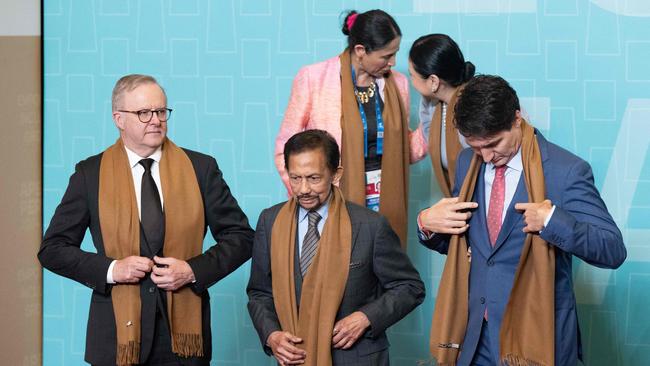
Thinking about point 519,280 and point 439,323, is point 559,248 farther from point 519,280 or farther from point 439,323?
point 439,323

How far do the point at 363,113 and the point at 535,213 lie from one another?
4.90 feet

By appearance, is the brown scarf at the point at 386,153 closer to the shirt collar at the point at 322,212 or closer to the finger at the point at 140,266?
the shirt collar at the point at 322,212

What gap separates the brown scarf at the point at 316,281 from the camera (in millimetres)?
3061

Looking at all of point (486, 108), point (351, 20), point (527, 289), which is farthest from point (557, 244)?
point (351, 20)

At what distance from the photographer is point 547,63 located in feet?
15.8

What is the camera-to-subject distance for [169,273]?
10.4 ft

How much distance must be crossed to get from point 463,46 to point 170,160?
2.05 metres

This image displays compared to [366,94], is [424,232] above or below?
below

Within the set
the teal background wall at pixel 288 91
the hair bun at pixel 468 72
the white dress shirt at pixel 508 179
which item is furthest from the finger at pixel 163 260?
the teal background wall at pixel 288 91

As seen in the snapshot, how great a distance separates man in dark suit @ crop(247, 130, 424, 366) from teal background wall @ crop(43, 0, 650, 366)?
185 cm

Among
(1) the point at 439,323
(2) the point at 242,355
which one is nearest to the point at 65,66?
(2) the point at 242,355

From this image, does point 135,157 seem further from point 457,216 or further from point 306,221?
point 457,216

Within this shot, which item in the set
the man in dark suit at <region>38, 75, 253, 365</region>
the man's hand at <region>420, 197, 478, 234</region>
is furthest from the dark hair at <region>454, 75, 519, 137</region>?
the man in dark suit at <region>38, 75, 253, 365</region>

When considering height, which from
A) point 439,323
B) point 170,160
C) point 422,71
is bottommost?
point 439,323
